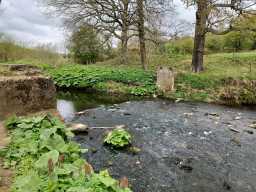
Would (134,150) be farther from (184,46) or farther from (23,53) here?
(184,46)

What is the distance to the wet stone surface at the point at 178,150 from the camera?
539 cm

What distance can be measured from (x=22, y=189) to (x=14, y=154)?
4.31 feet

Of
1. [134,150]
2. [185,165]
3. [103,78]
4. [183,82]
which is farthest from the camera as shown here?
[103,78]

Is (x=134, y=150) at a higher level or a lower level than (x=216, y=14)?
A: lower

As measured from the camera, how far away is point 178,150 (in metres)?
6.90

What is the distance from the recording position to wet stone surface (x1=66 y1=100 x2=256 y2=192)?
5387 millimetres

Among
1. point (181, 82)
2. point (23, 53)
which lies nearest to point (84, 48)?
point (23, 53)

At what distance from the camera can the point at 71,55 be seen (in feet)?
80.9

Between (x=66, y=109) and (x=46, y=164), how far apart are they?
7.87m

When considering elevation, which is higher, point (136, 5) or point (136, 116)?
point (136, 5)

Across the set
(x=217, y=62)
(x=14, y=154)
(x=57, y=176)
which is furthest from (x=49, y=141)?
(x=217, y=62)

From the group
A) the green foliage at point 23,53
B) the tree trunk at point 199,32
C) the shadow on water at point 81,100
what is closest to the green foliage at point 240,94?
the tree trunk at point 199,32

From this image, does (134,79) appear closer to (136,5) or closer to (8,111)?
(136,5)

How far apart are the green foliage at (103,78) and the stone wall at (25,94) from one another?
7634 millimetres
